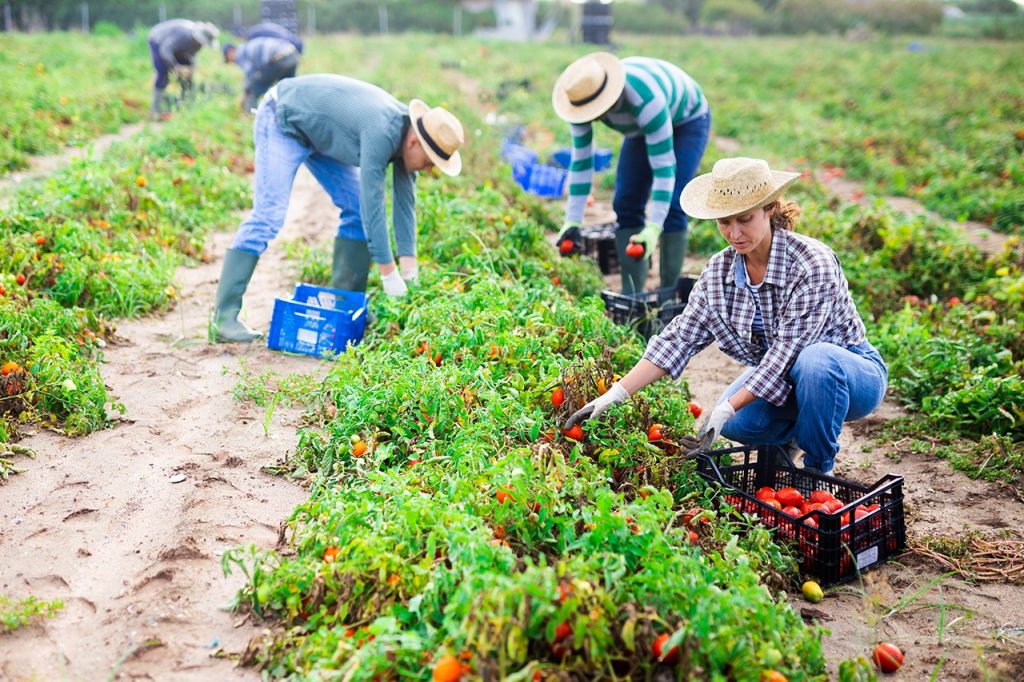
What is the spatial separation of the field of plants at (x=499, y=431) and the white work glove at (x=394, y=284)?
0.32 feet

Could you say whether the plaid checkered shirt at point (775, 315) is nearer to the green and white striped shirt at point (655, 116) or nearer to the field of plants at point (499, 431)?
the field of plants at point (499, 431)

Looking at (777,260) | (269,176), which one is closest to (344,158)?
(269,176)

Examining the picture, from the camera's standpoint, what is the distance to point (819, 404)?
343cm

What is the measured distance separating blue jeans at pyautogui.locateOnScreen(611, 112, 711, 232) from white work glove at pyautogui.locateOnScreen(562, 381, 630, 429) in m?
2.26

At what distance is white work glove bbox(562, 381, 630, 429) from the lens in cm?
353

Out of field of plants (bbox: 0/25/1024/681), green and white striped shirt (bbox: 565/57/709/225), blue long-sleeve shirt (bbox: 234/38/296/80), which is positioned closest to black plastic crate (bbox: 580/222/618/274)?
field of plants (bbox: 0/25/1024/681)

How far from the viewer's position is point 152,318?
553 centimetres

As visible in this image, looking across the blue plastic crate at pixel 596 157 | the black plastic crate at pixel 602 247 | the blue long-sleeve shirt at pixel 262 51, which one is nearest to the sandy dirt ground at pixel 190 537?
the black plastic crate at pixel 602 247

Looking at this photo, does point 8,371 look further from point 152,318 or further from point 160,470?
point 152,318

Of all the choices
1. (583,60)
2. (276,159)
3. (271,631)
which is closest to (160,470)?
(271,631)

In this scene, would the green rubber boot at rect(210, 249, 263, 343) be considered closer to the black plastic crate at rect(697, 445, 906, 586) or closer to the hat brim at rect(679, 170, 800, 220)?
the hat brim at rect(679, 170, 800, 220)

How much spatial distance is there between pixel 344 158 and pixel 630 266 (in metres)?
1.92

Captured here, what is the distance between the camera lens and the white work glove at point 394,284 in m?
4.99

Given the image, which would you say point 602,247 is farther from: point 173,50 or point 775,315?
point 173,50
